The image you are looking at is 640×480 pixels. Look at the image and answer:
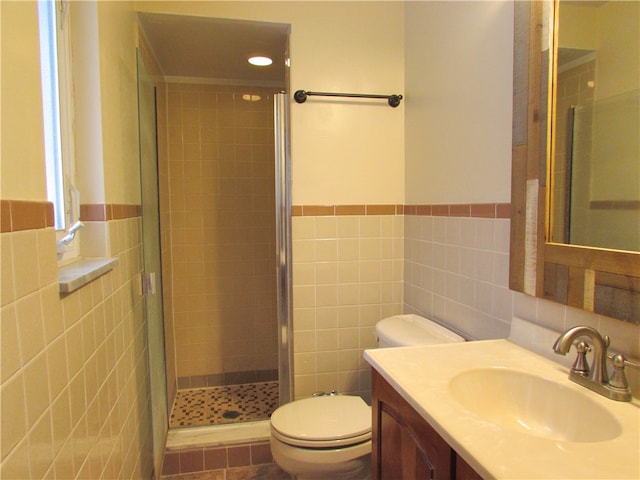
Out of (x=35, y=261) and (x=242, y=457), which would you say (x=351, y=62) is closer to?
(x=35, y=261)

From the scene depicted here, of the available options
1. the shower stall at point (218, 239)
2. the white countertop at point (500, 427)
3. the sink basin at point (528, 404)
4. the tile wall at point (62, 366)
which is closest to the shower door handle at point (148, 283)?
the tile wall at point (62, 366)

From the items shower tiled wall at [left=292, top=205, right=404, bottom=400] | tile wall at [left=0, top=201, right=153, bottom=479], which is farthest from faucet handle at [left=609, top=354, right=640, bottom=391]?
shower tiled wall at [left=292, top=205, right=404, bottom=400]

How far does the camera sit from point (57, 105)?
1.15m

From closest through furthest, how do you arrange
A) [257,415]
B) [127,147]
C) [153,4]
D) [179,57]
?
[127,147] < [153,4] < [179,57] < [257,415]

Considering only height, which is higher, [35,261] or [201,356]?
[35,261]

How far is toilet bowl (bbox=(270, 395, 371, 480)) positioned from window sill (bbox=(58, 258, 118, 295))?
0.92 metres

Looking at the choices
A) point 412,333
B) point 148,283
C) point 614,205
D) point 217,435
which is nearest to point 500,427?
point 614,205

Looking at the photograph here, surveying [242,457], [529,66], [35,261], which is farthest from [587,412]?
[242,457]

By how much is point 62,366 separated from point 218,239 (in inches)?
84.1

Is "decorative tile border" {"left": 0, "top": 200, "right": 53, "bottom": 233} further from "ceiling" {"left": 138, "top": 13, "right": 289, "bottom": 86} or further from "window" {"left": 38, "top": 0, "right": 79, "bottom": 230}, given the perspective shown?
"ceiling" {"left": 138, "top": 13, "right": 289, "bottom": 86}

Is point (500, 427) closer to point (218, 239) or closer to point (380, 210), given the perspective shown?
point (380, 210)

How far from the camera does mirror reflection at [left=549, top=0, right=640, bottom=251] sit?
945 mm

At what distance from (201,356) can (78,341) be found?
2.14 m

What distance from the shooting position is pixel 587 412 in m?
0.87
